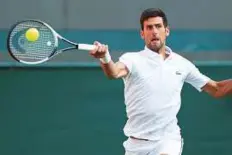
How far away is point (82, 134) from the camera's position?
6.50 metres

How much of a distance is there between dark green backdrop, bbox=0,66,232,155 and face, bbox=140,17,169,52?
1514mm

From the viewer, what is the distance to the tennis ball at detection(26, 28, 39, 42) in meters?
4.73

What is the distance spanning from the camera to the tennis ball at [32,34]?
15.5ft

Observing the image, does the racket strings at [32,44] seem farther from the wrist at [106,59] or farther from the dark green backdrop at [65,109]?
the dark green backdrop at [65,109]

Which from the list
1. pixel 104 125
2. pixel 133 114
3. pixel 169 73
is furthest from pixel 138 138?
pixel 104 125

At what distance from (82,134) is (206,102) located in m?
1.12

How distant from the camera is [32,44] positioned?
4801 mm

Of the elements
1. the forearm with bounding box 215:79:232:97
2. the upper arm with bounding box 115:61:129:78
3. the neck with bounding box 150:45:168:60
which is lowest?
the forearm with bounding box 215:79:232:97

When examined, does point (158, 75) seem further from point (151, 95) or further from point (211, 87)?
point (211, 87)

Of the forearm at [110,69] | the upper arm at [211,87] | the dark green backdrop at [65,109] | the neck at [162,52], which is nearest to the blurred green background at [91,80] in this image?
the dark green backdrop at [65,109]

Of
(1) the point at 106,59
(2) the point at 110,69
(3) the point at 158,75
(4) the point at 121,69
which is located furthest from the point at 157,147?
(1) the point at 106,59

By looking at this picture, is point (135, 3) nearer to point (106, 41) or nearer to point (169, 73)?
point (106, 41)

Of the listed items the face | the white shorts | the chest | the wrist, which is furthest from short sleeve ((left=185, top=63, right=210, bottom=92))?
the wrist

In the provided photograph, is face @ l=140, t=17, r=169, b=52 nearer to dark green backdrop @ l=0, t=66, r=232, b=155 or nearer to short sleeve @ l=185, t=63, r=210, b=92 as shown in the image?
short sleeve @ l=185, t=63, r=210, b=92
